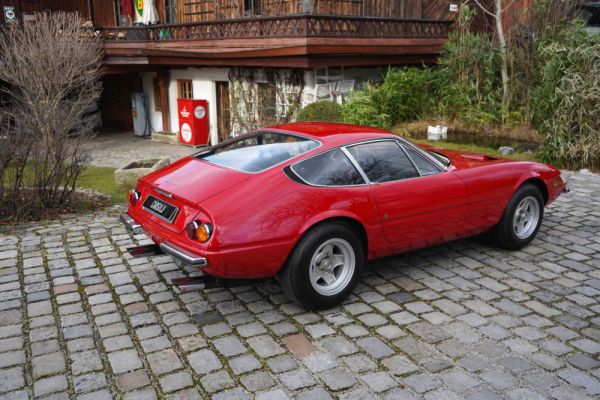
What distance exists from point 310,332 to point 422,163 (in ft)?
6.43

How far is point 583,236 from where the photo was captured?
20.7ft

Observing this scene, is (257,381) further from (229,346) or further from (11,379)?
(11,379)

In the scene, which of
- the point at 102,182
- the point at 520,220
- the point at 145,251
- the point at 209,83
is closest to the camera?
the point at 145,251

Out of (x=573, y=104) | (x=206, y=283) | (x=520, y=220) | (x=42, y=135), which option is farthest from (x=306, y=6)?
(x=206, y=283)

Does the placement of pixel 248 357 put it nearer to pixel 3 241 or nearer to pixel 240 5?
pixel 3 241

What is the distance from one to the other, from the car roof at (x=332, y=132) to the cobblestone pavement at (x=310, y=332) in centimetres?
131

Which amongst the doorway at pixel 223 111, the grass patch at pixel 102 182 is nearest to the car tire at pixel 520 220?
the grass patch at pixel 102 182

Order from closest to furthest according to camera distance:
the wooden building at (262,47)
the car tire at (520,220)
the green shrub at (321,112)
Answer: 1. the car tire at (520,220)
2. the green shrub at (321,112)
3. the wooden building at (262,47)

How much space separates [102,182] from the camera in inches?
410

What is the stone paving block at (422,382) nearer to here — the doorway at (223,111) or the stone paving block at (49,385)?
the stone paving block at (49,385)

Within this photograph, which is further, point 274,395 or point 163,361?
point 163,361

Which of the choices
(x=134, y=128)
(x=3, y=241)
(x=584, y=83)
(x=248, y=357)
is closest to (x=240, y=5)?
(x=134, y=128)

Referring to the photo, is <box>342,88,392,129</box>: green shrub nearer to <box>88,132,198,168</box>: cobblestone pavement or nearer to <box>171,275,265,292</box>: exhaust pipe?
<box>88,132,198,168</box>: cobblestone pavement

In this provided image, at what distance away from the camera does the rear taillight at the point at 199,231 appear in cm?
397
